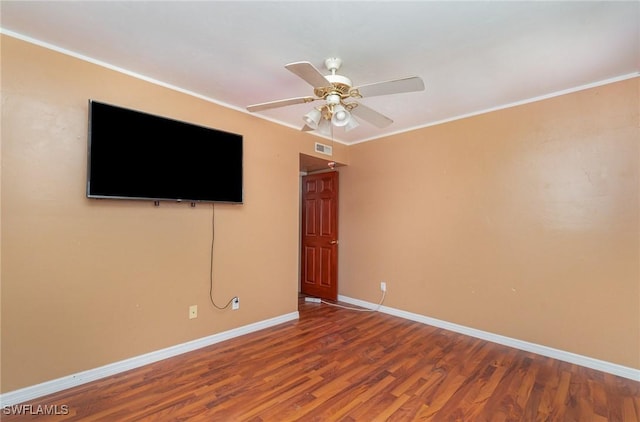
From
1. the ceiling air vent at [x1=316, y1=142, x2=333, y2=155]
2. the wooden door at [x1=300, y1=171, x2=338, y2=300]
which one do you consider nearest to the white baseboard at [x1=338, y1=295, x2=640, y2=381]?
the wooden door at [x1=300, y1=171, x2=338, y2=300]

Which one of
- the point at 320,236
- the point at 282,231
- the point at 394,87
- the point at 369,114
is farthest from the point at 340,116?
the point at 320,236

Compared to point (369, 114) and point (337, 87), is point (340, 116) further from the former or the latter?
point (369, 114)

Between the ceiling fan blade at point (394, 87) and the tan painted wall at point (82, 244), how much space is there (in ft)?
5.88

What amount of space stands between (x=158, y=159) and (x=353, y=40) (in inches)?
75.6

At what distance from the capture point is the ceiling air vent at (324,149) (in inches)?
163

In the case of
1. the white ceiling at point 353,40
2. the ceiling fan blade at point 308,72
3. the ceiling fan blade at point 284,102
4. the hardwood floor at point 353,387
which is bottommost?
→ the hardwood floor at point 353,387

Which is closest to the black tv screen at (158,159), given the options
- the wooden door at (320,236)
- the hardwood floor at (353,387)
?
the hardwood floor at (353,387)

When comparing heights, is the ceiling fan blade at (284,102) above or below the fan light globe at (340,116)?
above

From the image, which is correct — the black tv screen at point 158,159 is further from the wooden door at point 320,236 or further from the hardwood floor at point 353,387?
the wooden door at point 320,236

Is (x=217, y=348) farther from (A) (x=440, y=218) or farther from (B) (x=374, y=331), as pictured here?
(A) (x=440, y=218)

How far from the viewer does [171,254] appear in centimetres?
271

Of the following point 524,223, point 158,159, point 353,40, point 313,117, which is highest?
point 353,40

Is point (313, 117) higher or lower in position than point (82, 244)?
higher

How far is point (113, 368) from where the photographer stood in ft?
7.77
